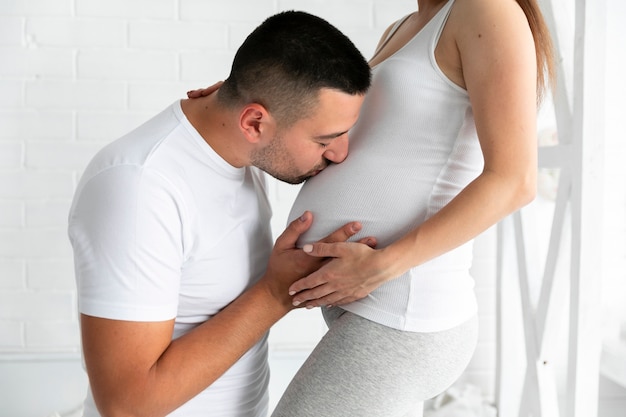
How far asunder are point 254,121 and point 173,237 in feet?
0.86

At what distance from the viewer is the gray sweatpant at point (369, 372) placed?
123cm

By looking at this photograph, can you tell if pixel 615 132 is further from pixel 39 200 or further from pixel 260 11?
pixel 39 200

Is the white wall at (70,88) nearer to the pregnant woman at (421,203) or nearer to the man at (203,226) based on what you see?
the man at (203,226)

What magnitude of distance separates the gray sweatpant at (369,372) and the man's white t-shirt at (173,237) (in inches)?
9.1

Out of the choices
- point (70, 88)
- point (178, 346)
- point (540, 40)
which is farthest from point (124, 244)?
point (70, 88)

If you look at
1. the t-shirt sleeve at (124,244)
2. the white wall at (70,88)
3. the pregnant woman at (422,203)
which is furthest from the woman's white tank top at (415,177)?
the white wall at (70,88)

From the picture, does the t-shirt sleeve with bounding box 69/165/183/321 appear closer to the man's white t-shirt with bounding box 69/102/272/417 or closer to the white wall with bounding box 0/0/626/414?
the man's white t-shirt with bounding box 69/102/272/417

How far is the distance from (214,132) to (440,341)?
568mm

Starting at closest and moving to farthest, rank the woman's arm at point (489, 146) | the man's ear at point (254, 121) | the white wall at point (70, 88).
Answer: the woman's arm at point (489, 146) < the man's ear at point (254, 121) < the white wall at point (70, 88)

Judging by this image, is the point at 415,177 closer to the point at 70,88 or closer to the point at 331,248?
the point at 331,248

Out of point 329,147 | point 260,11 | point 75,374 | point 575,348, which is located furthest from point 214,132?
point 75,374

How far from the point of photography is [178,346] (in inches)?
50.8

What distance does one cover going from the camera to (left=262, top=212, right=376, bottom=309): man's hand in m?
1.33

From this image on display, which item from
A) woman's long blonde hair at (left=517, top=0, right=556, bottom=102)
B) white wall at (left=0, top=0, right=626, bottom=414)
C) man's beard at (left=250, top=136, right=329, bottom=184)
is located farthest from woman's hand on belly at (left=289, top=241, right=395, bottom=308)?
white wall at (left=0, top=0, right=626, bottom=414)
